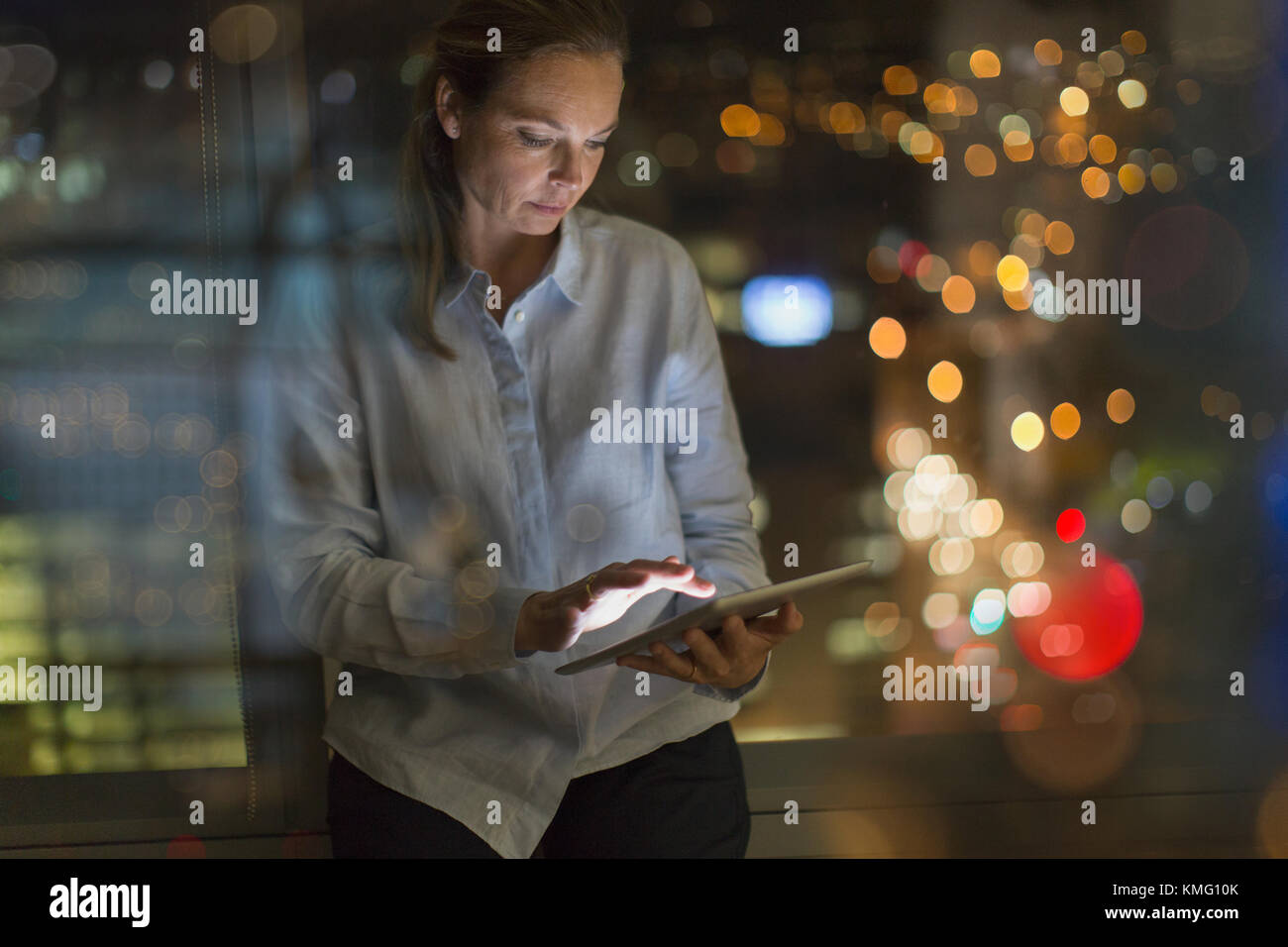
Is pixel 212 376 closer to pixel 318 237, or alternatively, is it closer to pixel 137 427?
pixel 137 427

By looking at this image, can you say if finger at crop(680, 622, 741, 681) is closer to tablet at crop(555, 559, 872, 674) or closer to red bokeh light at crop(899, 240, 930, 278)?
tablet at crop(555, 559, 872, 674)

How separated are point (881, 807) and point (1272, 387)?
2.71ft

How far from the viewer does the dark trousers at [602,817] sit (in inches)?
42.4

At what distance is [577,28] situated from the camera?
1.10 m

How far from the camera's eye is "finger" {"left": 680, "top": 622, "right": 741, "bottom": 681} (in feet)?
3.35

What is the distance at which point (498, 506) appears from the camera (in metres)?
1.13
